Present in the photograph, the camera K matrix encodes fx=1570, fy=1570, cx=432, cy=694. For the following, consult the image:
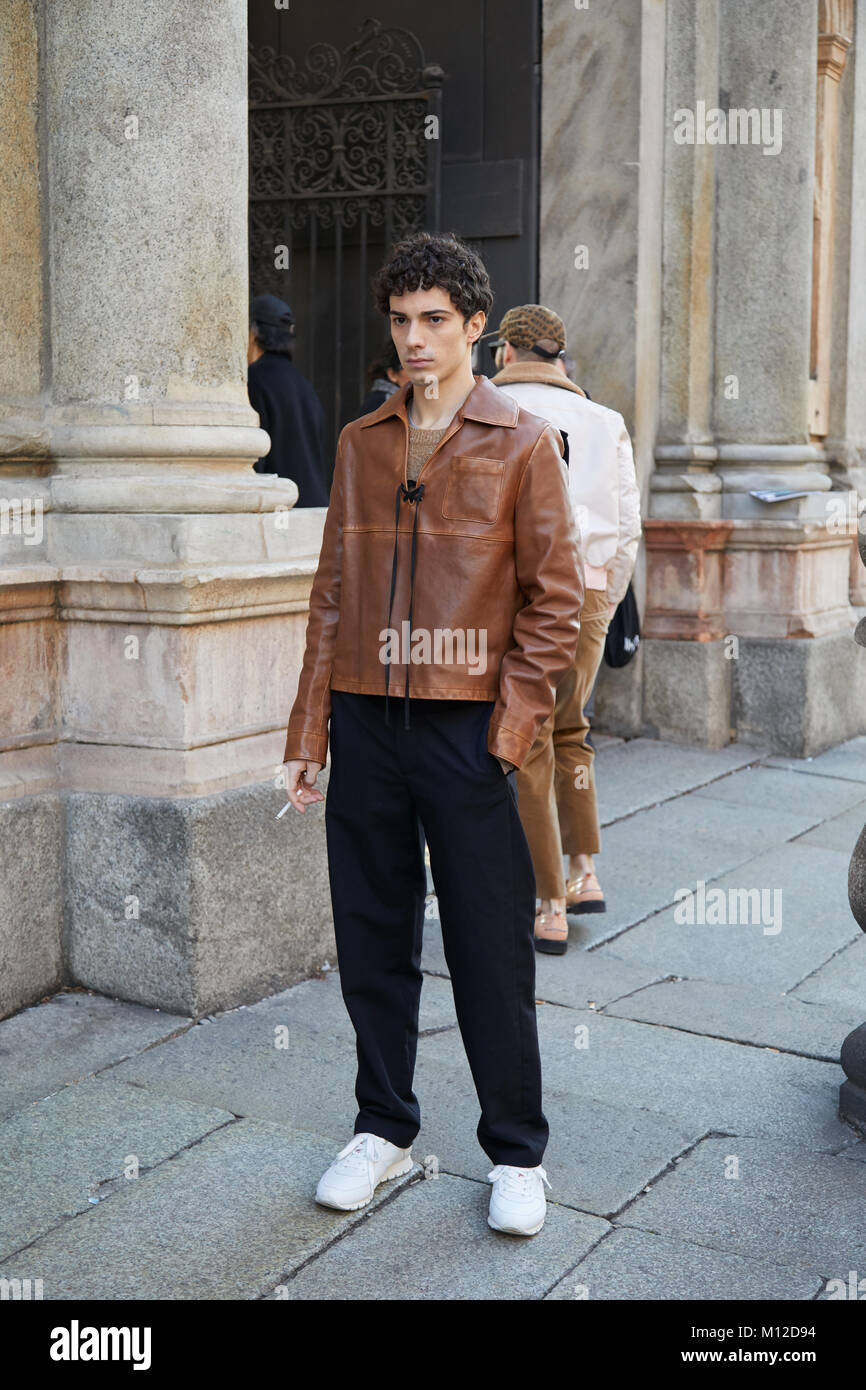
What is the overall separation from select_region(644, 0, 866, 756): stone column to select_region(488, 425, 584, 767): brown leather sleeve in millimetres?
5407

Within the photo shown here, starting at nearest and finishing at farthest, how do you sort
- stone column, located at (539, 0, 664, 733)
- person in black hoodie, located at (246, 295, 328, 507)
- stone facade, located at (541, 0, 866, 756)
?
person in black hoodie, located at (246, 295, 328, 507), stone column, located at (539, 0, 664, 733), stone facade, located at (541, 0, 866, 756)

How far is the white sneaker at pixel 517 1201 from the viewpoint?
3.07 m

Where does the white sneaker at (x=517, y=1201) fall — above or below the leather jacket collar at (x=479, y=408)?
below

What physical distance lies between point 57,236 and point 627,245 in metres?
4.35

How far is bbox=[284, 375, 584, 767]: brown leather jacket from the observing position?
9.84 feet

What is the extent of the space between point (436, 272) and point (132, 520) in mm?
1553

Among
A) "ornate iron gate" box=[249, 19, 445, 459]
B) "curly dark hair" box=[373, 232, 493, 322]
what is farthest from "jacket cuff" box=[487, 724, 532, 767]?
"ornate iron gate" box=[249, 19, 445, 459]

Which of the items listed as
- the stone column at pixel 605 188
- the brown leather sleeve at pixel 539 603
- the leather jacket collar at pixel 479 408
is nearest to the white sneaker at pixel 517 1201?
the brown leather sleeve at pixel 539 603

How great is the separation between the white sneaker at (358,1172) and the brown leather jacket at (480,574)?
900 millimetres

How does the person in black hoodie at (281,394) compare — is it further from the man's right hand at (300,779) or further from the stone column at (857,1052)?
the man's right hand at (300,779)

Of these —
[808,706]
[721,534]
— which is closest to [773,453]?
[721,534]

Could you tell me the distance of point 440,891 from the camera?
3.14 meters

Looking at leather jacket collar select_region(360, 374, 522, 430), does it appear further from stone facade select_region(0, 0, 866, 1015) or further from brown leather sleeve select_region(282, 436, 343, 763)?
stone facade select_region(0, 0, 866, 1015)

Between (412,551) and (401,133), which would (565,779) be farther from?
(401,133)
